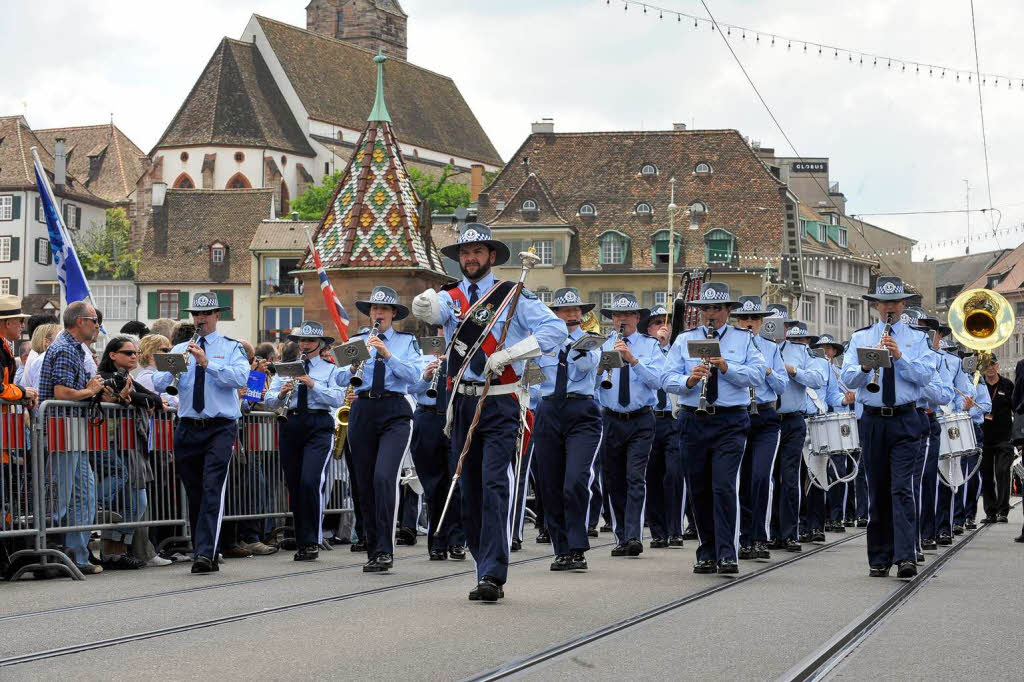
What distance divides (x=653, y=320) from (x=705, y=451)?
5.80 metres

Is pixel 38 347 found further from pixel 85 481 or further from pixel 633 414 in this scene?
pixel 633 414

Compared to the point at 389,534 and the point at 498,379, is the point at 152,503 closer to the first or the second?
the point at 389,534

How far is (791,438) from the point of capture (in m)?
17.0

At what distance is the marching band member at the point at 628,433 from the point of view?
15.4m

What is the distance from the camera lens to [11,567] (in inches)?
507

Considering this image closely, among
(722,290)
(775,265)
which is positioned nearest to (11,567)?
(722,290)

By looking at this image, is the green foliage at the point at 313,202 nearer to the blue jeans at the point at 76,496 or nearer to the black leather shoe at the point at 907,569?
the blue jeans at the point at 76,496

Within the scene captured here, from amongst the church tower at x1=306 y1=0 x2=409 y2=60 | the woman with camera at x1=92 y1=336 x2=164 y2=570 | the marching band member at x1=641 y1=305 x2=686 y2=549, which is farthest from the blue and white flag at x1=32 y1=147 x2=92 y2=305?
the church tower at x1=306 y1=0 x2=409 y2=60

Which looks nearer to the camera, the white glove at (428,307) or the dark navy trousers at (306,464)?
the white glove at (428,307)

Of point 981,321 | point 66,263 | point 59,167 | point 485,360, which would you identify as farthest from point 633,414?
point 59,167

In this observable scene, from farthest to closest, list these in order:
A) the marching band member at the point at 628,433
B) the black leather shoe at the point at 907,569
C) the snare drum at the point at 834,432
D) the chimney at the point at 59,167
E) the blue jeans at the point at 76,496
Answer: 1. the chimney at the point at 59,167
2. the snare drum at the point at 834,432
3. the marching band member at the point at 628,433
4. the blue jeans at the point at 76,496
5. the black leather shoe at the point at 907,569

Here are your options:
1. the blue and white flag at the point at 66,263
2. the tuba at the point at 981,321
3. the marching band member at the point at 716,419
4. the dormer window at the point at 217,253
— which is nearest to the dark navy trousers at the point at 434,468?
the marching band member at the point at 716,419

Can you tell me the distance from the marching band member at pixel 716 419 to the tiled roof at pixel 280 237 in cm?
8099

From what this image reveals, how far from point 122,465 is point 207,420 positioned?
85 centimetres
